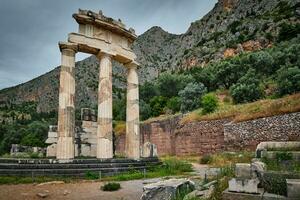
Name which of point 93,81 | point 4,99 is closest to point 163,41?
point 93,81

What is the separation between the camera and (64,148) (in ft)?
48.1

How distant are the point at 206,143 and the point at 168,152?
22.2 ft

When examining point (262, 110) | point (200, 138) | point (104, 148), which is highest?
point (262, 110)

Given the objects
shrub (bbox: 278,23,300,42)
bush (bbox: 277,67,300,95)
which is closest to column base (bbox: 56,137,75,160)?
bush (bbox: 277,67,300,95)

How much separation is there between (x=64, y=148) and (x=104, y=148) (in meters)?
2.23

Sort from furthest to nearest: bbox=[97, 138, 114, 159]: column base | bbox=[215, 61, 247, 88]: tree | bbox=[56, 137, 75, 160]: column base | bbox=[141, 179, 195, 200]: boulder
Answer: bbox=[215, 61, 247, 88]: tree < bbox=[97, 138, 114, 159]: column base < bbox=[56, 137, 75, 160]: column base < bbox=[141, 179, 195, 200]: boulder

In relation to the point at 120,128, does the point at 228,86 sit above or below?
above

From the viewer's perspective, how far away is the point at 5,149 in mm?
49000

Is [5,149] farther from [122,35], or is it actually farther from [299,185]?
[299,185]

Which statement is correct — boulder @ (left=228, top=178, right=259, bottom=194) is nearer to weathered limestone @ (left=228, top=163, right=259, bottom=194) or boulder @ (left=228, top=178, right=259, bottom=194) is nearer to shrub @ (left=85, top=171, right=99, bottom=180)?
weathered limestone @ (left=228, top=163, right=259, bottom=194)

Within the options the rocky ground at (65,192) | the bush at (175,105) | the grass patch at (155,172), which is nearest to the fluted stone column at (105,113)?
the grass patch at (155,172)

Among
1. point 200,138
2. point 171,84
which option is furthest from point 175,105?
point 200,138

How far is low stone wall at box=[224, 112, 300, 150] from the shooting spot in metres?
21.0

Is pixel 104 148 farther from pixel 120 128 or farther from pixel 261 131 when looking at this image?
pixel 120 128
